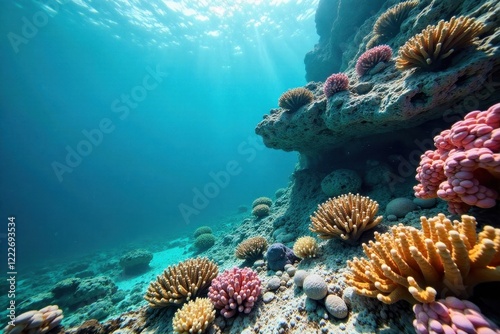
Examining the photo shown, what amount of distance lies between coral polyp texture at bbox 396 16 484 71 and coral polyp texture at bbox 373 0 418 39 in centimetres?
348

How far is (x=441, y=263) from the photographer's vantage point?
172 centimetres

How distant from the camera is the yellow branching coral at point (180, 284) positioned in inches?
141

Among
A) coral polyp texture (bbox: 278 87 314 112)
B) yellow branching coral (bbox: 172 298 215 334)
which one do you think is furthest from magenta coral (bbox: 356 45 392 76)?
yellow branching coral (bbox: 172 298 215 334)

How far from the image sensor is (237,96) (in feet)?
299

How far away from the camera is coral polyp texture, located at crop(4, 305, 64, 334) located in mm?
2924

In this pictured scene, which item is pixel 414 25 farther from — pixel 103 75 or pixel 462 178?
pixel 103 75

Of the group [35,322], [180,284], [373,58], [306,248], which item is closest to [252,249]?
[306,248]

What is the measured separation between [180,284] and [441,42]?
22.3 feet

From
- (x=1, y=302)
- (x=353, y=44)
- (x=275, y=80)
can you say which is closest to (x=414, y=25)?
(x=353, y=44)

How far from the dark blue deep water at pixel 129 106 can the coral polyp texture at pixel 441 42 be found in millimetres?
23309

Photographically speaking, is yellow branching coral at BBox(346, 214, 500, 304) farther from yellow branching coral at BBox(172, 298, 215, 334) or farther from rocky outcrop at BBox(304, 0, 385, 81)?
rocky outcrop at BBox(304, 0, 385, 81)

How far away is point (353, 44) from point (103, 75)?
61.6 m

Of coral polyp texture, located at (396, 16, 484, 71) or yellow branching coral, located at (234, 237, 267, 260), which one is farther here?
yellow branching coral, located at (234, 237, 267, 260)

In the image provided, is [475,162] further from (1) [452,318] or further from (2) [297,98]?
(2) [297,98]
